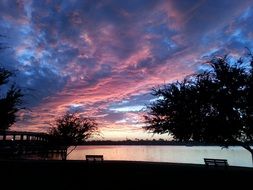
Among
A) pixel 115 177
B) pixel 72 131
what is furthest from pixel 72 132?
pixel 115 177

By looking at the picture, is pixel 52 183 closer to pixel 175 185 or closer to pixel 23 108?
pixel 23 108

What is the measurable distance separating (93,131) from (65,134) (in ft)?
11.4

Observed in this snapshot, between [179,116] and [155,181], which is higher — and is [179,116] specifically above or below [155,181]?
above

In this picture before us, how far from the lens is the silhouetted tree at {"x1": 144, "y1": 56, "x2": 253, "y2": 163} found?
17703 mm

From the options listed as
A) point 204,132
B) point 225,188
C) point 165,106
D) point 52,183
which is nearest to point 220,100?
point 204,132

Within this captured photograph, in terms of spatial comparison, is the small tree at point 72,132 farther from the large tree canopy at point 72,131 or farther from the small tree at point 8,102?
the small tree at point 8,102

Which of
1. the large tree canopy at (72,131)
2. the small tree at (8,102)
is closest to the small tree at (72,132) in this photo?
the large tree canopy at (72,131)

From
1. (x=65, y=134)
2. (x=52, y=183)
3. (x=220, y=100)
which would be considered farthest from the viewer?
(x=65, y=134)

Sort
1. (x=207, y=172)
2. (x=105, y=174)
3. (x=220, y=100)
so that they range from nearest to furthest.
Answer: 1. (x=207, y=172)
2. (x=105, y=174)
3. (x=220, y=100)

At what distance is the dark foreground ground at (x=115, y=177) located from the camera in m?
13.9

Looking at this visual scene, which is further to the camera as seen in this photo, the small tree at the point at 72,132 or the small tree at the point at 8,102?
the small tree at the point at 72,132

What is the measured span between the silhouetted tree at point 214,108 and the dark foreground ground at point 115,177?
111 inches

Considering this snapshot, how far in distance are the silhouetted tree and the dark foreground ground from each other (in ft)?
9.28

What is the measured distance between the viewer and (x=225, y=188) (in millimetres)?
13336
